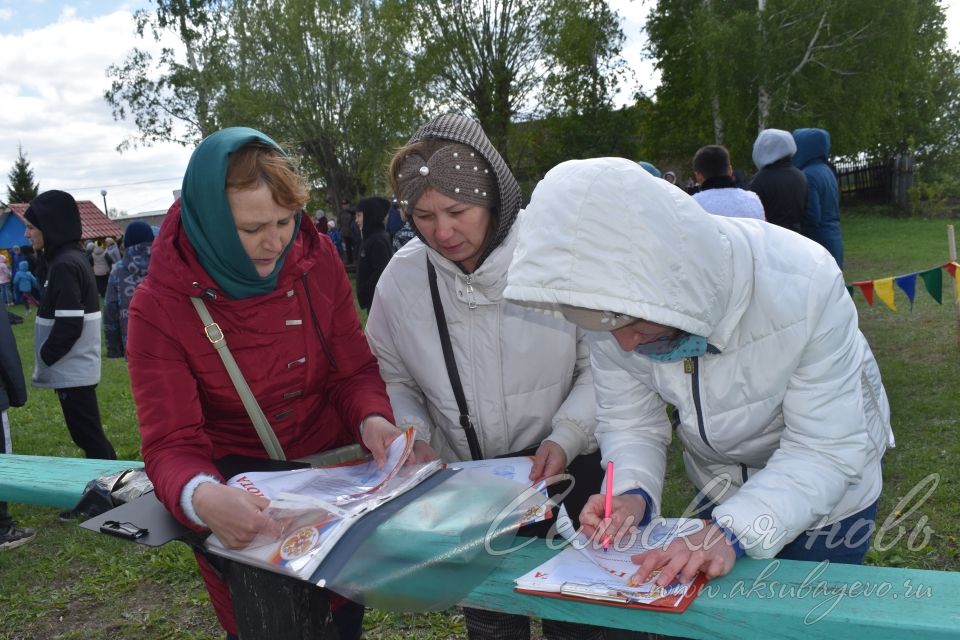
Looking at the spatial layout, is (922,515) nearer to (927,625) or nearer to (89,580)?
(927,625)

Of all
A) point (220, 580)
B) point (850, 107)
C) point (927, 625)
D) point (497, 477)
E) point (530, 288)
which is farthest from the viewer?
point (850, 107)

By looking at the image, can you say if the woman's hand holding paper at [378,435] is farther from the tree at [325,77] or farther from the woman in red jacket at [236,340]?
the tree at [325,77]

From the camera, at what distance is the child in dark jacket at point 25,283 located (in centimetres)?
2083

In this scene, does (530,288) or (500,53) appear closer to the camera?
(530,288)

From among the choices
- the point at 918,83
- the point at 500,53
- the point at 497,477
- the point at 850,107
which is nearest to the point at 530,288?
the point at 497,477

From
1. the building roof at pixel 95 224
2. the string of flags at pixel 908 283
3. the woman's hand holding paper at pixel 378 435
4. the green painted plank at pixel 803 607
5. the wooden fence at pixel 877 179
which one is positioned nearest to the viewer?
the green painted plank at pixel 803 607

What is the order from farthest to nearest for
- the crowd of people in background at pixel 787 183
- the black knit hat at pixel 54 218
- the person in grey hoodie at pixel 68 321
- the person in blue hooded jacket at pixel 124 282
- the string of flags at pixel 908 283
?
the string of flags at pixel 908 283 < the person in blue hooded jacket at pixel 124 282 < the crowd of people in background at pixel 787 183 < the black knit hat at pixel 54 218 < the person in grey hoodie at pixel 68 321

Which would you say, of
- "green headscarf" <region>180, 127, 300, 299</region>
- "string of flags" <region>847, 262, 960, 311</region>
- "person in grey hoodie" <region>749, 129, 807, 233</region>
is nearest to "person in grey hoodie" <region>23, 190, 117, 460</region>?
"green headscarf" <region>180, 127, 300, 299</region>

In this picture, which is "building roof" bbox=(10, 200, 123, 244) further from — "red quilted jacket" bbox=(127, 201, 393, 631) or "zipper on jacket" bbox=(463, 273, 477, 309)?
"zipper on jacket" bbox=(463, 273, 477, 309)

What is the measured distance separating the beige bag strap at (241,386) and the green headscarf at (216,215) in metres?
0.08

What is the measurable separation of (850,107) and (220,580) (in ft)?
81.4

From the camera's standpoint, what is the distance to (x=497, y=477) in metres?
1.93

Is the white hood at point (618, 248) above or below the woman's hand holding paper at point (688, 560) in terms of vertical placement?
above

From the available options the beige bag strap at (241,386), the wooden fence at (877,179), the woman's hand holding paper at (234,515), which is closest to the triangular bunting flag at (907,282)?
the beige bag strap at (241,386)
